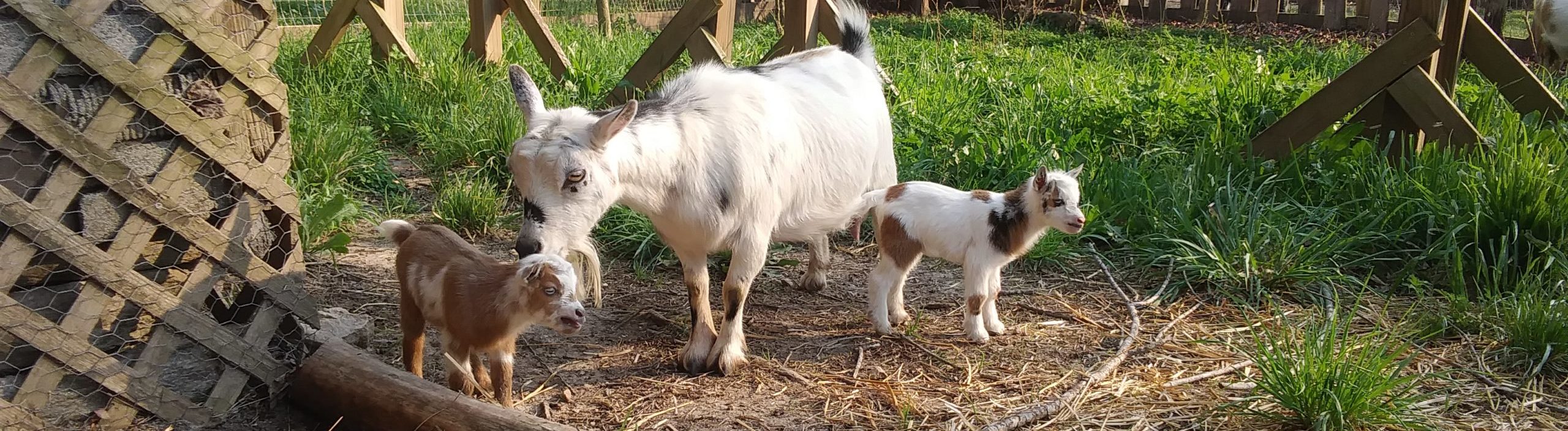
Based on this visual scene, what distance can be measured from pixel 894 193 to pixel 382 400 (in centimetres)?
190

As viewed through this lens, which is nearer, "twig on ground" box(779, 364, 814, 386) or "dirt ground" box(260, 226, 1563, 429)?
"dirt ground" box(260, 226, 1563, 429)

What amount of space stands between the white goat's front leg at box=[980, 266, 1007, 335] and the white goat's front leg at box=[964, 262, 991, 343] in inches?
0.8

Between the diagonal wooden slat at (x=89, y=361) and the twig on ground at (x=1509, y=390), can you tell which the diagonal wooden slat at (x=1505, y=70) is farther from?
the diagonal wooden slat at (x=89, y=361)

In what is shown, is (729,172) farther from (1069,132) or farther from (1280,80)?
(1280,80)

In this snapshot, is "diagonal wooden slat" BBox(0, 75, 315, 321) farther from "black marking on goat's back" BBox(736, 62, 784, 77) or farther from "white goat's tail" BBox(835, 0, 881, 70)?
"white goat's tail" BBox(835, 0, 881, 70)

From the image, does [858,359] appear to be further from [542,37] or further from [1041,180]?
[542,37]

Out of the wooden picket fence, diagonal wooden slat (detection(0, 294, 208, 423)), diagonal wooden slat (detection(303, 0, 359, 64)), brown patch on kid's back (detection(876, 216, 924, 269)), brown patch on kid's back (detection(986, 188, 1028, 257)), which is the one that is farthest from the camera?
the wooden picket fence

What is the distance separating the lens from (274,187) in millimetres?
3000

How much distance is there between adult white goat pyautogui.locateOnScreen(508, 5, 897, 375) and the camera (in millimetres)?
2998

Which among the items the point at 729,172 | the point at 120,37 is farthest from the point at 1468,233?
the point at 120,37

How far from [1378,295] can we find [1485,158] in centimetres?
80

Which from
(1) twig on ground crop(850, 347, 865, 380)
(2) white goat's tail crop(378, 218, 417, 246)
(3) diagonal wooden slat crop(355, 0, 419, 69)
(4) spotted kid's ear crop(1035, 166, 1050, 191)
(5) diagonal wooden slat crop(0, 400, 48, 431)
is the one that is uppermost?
(3) diagonal wooden slat crop(355, 0, 419, 69)

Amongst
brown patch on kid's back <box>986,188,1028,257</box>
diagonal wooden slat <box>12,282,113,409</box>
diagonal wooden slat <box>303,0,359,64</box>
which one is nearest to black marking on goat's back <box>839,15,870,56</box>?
brown patch on kid's back <box>986,188,1028,257</box>

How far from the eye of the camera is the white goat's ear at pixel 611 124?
2930mm
